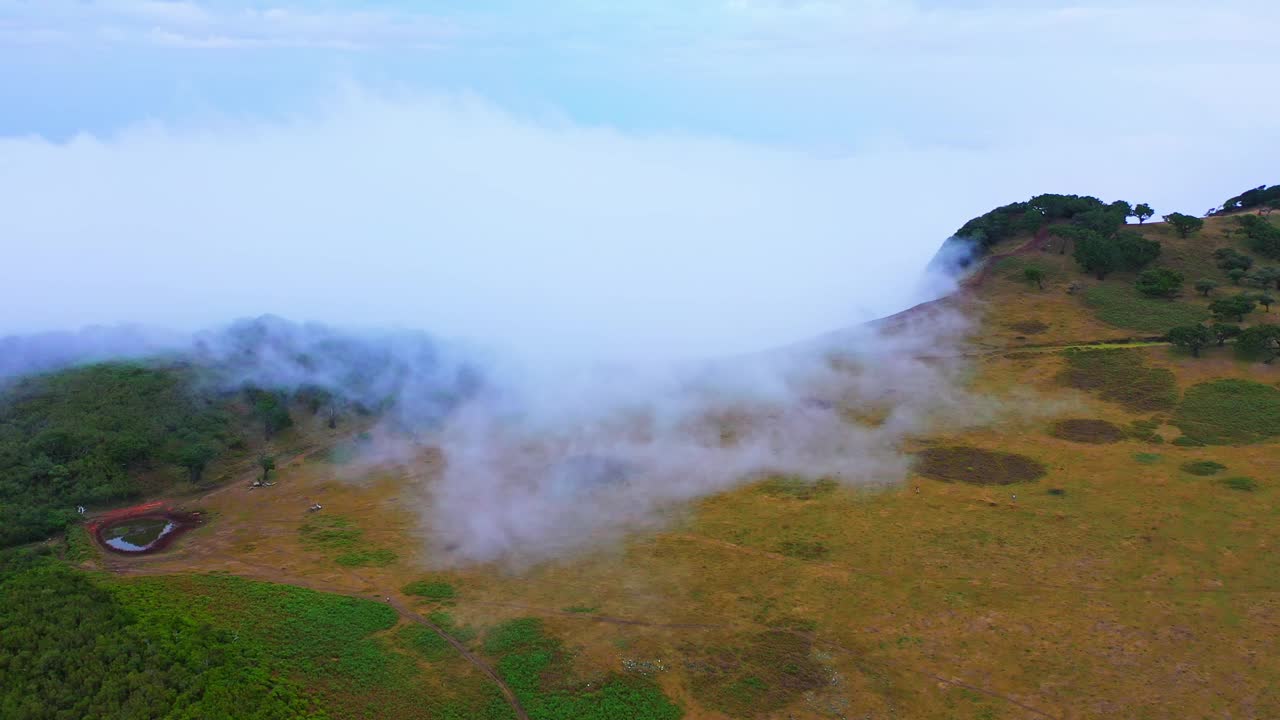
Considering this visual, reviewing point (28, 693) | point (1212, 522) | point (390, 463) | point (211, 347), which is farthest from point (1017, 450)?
point (211, 347)

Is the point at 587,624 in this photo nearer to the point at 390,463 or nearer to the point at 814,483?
the point at 814,483

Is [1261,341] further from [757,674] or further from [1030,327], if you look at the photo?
[757,674]

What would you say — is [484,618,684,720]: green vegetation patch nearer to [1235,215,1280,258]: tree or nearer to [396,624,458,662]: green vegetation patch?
[396,624,458,662]: green vegetation patch

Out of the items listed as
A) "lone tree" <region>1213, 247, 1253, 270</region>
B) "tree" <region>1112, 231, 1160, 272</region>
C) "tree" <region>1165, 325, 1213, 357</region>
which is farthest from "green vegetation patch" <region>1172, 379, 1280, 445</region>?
"lone tree" <region>1213, 247, 1253, 270</region>

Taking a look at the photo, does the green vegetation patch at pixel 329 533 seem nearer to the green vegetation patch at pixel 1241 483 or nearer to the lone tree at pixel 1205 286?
the green vegetation patch at pixel 1241 483

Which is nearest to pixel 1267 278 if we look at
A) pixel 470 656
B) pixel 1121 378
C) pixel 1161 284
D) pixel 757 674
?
pixel 1161 284

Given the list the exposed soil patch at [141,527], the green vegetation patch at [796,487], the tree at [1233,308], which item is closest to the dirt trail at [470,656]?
the exposed soil patch at [141,527]
